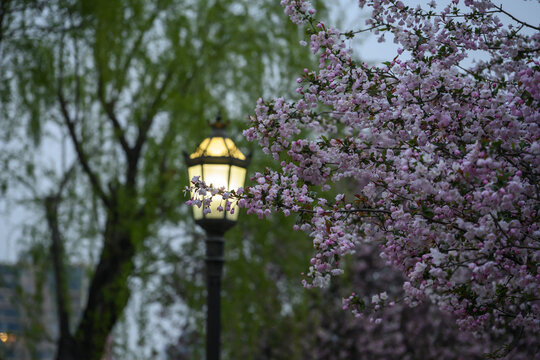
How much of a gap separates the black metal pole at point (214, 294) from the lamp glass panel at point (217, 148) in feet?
2.86

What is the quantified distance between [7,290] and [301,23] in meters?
9.57

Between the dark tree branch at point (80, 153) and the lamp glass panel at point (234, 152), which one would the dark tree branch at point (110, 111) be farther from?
the lamp glass panel at point (234, 152)

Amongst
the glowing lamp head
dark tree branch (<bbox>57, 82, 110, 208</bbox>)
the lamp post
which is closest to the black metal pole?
the lamp post

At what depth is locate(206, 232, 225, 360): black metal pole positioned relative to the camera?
7.34 m

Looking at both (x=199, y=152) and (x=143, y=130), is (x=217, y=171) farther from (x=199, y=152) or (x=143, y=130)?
(x=143, y=130)

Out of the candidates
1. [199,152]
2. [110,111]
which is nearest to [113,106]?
[110,111]

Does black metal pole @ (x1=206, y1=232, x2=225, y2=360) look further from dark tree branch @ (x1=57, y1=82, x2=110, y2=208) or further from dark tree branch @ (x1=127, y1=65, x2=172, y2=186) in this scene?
dark tree branch @ (x1=127, y1=65, x2=172, y2=186)

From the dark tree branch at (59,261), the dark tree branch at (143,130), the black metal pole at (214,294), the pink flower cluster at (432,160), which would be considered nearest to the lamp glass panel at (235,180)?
the black metal pole at (214,294)

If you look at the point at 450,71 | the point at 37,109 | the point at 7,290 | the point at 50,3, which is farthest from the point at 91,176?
the point at 450,71

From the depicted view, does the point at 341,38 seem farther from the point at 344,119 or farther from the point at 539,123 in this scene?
the point at 539,123

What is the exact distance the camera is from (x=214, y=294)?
7.44m

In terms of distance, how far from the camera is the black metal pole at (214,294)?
7.34m

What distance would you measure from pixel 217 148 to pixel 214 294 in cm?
160

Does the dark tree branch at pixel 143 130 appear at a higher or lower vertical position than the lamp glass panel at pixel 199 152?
higher
